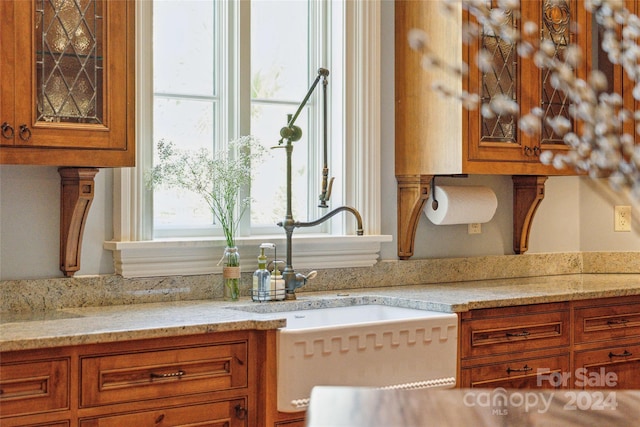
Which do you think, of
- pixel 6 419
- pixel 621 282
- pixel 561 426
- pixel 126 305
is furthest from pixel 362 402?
pixel 621 282

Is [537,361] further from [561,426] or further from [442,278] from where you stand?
[561,426]

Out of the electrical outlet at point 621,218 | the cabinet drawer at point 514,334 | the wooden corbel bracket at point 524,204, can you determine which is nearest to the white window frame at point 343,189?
the cabinet drawer at point 514,334

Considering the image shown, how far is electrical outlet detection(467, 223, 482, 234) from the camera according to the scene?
152 inches

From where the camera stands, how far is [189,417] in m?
2.47

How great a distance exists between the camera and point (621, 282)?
3.72 metres

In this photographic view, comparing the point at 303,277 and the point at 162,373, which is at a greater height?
the point at 303,277

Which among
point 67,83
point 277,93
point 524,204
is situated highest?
point 277,93

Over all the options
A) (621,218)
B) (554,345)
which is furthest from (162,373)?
(621,218)

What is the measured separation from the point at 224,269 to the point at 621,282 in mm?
1774

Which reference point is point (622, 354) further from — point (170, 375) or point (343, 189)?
point (170, 375)

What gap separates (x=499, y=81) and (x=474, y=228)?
27.9 inches

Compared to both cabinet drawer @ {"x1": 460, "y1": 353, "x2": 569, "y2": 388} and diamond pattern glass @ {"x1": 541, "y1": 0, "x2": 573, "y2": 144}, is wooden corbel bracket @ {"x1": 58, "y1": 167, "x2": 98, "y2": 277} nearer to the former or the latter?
cabinet drawer @ {"x1": 460, "y1": 353, "x2": 569, "y2": 388}

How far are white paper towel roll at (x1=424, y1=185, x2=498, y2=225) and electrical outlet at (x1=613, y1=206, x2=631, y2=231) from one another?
0.85 metres

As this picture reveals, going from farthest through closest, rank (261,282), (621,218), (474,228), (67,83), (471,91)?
1. (621,218)
2. (474,228)
3. (471,91)
4. (261,282)
5. (67,83)
